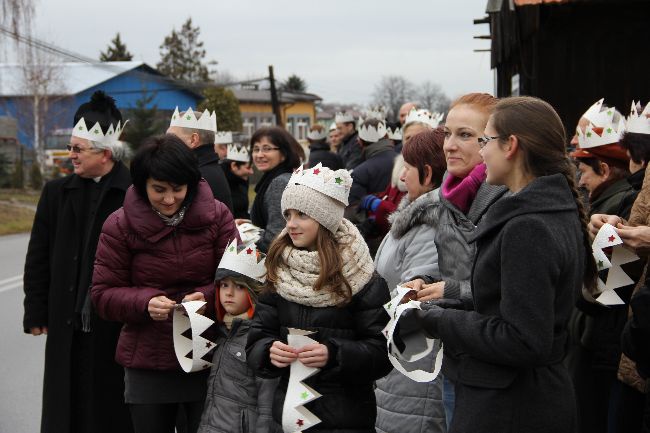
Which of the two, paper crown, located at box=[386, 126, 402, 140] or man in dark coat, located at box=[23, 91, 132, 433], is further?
paper crown, located at box=[386, 126, 402, 140]

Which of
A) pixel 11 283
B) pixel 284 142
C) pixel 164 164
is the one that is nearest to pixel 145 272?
pixel 164 164

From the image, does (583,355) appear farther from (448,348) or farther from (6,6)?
(6,6)

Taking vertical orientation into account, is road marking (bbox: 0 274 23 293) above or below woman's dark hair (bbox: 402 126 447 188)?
below

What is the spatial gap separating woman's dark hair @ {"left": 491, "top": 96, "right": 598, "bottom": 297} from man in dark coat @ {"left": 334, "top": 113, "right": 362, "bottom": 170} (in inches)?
277

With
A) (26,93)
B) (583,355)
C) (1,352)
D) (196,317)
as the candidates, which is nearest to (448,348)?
(196,317)

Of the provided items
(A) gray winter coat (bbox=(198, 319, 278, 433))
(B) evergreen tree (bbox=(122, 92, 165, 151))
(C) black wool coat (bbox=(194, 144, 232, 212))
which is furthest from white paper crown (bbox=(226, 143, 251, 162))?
(B) evergreen tree (bbox=(122, 92, 165, 151))

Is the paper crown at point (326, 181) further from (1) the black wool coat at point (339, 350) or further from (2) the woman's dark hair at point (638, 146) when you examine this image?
(2) the woman's dark hair at point (638, 146)

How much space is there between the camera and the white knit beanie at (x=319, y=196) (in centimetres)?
411

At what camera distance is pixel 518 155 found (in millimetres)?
3242

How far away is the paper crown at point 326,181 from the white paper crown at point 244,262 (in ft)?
1.76

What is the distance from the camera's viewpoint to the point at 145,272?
4.75 metres

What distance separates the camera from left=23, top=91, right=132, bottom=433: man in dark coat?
5.59 meters

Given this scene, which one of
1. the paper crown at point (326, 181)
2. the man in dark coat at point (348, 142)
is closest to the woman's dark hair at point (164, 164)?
the paper crown at point (326, 181)

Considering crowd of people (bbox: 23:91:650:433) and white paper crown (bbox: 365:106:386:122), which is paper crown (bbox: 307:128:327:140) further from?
crowd of people (bbox: 23:91:650:433)
